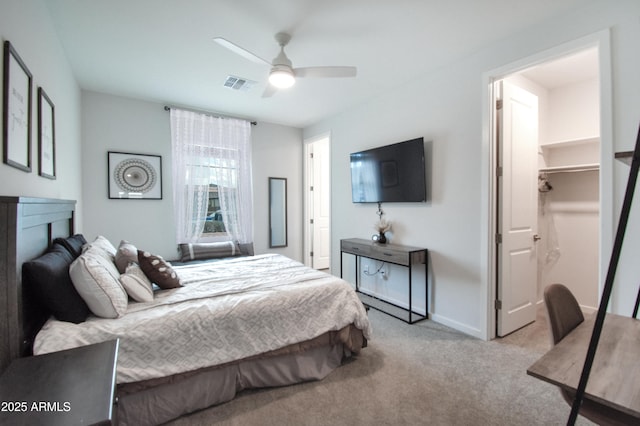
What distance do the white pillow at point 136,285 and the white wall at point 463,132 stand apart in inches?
104

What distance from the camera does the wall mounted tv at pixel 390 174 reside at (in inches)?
124

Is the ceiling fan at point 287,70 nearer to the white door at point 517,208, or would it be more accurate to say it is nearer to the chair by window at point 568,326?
the white door at point 517,208

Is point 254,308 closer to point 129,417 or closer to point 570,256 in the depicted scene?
point 129,417

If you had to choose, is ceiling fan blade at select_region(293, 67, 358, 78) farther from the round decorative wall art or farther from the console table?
the round decorative wall art

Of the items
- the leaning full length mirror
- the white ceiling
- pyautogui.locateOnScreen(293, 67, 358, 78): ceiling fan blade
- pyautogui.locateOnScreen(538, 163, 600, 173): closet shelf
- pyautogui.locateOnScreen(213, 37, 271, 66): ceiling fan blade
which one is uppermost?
the white ceiling

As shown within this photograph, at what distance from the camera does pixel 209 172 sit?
4.26 m

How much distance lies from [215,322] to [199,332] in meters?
0.10

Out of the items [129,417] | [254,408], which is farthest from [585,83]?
[129,417]

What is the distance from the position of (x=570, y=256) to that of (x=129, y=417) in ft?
14.4

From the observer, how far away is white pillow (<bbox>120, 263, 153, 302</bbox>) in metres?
1.87

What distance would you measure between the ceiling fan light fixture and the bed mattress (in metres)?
1.64

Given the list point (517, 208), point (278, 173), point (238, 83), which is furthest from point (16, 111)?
point (517, 208)

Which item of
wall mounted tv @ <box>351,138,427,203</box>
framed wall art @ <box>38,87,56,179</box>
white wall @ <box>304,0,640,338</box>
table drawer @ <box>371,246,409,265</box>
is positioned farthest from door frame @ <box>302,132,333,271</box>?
framed wall art @ <box>38,87,56,179</box>

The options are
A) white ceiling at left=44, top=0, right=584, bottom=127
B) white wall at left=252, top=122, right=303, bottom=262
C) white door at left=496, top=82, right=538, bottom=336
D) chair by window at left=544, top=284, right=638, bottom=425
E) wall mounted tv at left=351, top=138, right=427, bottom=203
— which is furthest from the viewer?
white wall at left=252, top=122, right=303, bottom=262
